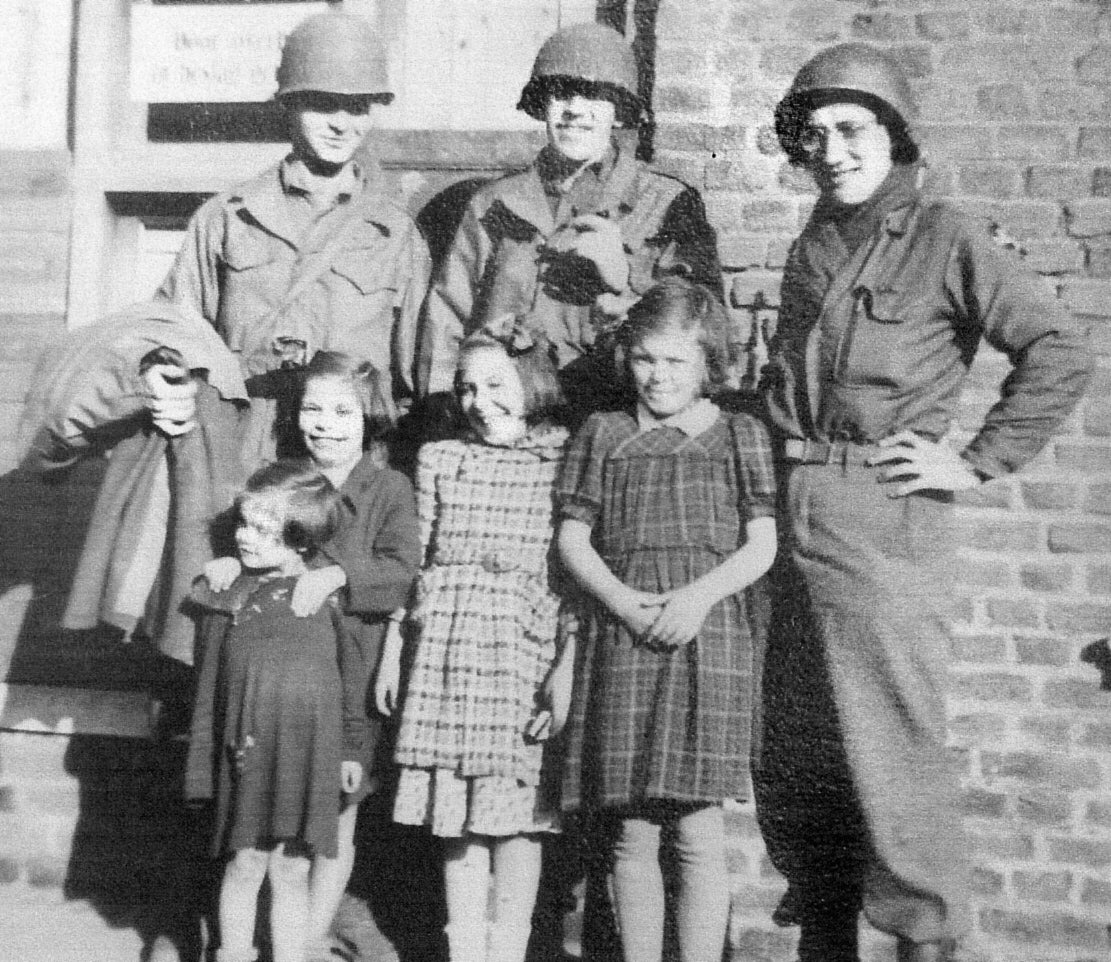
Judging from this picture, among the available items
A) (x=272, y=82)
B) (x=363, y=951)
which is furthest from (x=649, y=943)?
(x=272, y=82)

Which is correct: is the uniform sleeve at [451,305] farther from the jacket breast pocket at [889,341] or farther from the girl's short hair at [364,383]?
the jacket breast pocket at [889,341]

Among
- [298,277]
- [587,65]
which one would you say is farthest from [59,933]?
[587,65]

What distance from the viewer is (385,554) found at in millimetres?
3189

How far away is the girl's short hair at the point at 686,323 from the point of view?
302 centimetres

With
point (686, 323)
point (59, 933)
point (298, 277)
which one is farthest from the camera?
point (59, 933)

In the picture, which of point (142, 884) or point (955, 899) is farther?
point (142, 884)

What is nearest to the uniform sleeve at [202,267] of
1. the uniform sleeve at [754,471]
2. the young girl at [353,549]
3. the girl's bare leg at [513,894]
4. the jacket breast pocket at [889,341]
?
the young girl at [353,549]

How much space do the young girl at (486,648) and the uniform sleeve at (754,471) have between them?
0.48m

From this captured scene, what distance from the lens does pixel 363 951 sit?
3.57 meters

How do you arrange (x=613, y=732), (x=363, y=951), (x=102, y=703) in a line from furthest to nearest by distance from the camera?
1. (x=102, y=703)
2. (x=363, y=951)
3. (x=613, y=732)

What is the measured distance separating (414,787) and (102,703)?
1442 millimetres

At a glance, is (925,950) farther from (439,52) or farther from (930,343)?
(439,52)

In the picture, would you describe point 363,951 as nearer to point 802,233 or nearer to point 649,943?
point 649,943

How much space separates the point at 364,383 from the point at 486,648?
747mm
